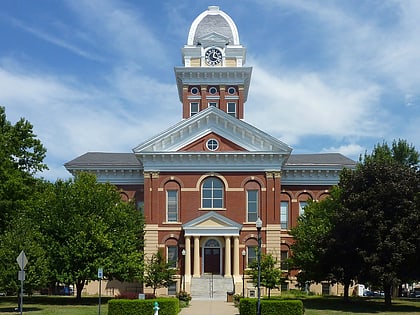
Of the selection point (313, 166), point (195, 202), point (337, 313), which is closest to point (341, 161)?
point (313, 166)

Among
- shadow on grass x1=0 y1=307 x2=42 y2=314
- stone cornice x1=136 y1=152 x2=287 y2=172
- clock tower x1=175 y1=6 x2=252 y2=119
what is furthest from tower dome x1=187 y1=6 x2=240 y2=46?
shadow on grass x1=0 y1=307 x2=42 y2=314

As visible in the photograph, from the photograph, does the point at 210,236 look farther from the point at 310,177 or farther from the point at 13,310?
the point at 13,310

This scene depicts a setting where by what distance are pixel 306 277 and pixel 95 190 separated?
1657 cm

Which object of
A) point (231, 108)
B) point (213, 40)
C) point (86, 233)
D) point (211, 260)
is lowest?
point (211, 260)

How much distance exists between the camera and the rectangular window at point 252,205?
5469 centimetres

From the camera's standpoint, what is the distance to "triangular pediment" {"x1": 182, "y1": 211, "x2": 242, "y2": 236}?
52906mm

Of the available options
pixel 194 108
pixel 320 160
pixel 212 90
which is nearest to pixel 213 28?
pixel 212 90

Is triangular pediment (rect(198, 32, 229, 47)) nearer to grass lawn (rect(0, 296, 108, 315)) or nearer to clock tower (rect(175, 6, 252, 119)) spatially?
clock tower (rect(175, 6, 252, 119))

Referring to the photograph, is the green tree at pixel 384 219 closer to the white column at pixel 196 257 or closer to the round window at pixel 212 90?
the white column at pixel 196 257

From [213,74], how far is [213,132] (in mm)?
13846

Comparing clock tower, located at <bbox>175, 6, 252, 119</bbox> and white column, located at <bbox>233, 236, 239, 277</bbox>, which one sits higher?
clock tower, located at <bbox>175, 6, 252, 119</bbox>

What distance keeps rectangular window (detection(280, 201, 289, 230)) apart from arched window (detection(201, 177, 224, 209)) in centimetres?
893

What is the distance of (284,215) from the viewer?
61594mm

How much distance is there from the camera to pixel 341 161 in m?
63.3
